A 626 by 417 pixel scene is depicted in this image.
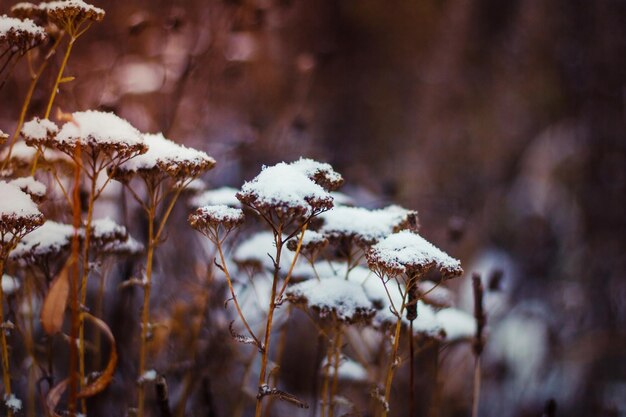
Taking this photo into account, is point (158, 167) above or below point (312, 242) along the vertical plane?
above

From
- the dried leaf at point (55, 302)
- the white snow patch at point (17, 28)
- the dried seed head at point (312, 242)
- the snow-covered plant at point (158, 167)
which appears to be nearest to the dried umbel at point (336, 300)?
the dried seed head at point (312, 242)

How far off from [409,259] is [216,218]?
596mm

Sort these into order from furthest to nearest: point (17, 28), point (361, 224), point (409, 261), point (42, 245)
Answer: point (361, 224), point (42, 245), point (17, 28), point (409, 261)

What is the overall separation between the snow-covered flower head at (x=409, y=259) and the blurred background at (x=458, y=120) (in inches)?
44.6

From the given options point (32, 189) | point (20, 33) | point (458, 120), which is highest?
point (458, 120)

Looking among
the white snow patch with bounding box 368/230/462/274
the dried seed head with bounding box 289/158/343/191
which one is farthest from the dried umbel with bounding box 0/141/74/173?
the white snow patch with bounding box 368/230/462/274

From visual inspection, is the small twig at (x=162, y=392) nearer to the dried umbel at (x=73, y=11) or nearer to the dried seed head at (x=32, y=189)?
the dried seed head at (x=32, y=189)

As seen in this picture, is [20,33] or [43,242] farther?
[43,242]

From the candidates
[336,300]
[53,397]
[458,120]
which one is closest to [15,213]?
[53,397]

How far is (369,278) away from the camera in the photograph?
2324 mm

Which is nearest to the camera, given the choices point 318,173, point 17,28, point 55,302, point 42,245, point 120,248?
point 55,302

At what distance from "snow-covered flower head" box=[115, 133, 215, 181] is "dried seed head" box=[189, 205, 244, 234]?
0.56 ft

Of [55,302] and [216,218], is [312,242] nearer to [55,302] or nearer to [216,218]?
[216,218]

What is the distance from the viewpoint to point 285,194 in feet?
5.09
